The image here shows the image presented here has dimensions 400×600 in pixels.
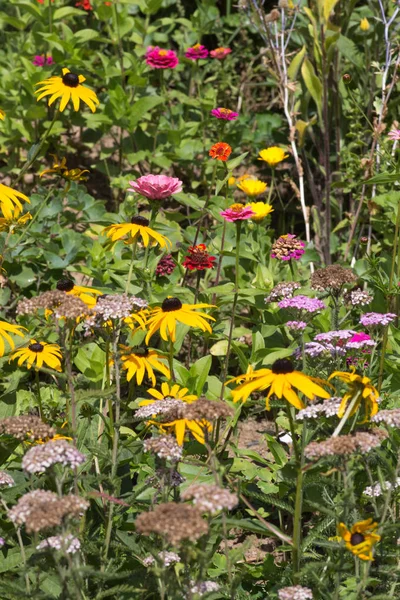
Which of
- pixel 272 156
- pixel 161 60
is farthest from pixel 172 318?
pixel 161 60

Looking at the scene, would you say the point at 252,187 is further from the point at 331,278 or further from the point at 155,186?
the point at 331,278

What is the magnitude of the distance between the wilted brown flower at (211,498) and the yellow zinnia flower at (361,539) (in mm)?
282

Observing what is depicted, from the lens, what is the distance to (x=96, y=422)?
9.78ft

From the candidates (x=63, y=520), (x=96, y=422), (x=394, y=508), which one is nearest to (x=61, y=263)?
(x=96, y=422)

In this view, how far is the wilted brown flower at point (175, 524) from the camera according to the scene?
1829mm

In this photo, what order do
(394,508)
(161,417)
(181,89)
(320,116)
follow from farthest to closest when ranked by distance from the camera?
(181,89) → (320,116) → (394,508) → (161,417)

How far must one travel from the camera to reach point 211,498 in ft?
6.26

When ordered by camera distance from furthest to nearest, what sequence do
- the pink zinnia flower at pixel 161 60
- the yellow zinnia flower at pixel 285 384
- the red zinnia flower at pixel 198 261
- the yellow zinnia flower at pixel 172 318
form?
the pink zinnia flower at pixel 161 60, the red zinnia flower at pixel 198 261, the yellow zinnia flower at pixel 172 318, the yellow zinnia flower at pixel 285 384

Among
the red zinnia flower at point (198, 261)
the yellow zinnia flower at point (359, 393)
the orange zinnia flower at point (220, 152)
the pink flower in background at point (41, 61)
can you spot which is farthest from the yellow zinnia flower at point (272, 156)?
the yellow zinnia flower at point (359, 393)

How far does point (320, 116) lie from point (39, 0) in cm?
160

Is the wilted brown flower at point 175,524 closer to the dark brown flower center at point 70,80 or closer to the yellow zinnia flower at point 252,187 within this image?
the dark brown flower center at point 70,80

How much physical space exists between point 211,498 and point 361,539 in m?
0.36

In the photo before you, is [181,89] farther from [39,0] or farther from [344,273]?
[344,273]

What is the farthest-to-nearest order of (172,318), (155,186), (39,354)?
(155,186), (39,354), (172,318)
